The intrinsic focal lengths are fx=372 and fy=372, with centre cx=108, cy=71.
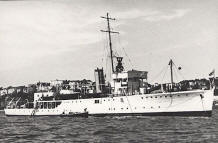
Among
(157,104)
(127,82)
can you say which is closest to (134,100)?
(157,104)

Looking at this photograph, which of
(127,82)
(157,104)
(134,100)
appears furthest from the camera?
(127,82)

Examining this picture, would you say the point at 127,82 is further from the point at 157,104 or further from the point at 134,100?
the point at 157,104

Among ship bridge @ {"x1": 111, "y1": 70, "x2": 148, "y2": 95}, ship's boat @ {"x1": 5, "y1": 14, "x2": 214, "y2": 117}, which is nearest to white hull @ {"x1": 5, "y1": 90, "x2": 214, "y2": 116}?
ship's boat @ {"x1": 5, "y1": 14, "x2": 214, "y2": 117}

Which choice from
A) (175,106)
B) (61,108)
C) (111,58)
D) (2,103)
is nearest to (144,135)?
(175,106)

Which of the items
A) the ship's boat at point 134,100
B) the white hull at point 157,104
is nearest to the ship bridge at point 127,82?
the ship's boat at point 134,100

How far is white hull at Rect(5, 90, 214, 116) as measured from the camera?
3472 centimetres

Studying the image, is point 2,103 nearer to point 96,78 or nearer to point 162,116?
point 96,78

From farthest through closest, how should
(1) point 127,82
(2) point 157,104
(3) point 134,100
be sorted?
(1) point 127,82 → (3) point 134,100 → (2) point 157,104

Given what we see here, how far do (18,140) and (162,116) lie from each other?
1845 cm

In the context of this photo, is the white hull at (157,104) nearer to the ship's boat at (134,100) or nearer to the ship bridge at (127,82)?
the ship's boat at (134,100)

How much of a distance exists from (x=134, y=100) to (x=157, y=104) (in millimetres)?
2586

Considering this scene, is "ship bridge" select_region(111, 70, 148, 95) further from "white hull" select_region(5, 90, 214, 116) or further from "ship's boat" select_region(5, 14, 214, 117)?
"white hull" select_region(5, 90, 214, 116)

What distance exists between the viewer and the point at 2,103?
357 feet

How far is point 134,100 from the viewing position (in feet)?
123
